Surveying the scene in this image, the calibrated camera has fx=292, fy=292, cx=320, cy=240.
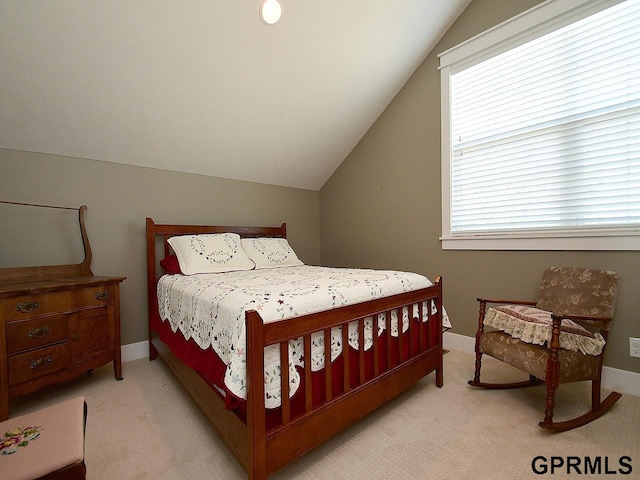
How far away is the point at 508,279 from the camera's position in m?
2.34

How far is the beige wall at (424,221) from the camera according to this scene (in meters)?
1.96

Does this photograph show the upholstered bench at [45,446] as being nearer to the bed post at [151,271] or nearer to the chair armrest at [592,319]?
the bed post at [151,271]

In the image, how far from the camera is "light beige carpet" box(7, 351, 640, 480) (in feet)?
4.17

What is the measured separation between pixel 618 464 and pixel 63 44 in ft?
11.7

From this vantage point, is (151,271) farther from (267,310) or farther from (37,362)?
(267,310)

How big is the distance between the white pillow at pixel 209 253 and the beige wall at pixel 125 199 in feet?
1.26

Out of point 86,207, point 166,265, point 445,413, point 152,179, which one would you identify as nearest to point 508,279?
point 445,413

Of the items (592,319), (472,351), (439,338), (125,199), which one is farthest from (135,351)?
(592,319)

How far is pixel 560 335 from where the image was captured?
154 cm

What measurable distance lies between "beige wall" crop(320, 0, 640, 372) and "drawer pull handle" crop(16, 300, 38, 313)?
279 cm

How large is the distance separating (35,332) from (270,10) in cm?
239

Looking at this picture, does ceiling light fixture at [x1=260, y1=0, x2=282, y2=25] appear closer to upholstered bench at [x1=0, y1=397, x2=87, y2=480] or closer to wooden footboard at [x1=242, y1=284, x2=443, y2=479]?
wooden footboard at [x1=242, y1=284, x2=443, y2=479]

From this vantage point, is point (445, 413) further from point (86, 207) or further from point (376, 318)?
point (86, 207)

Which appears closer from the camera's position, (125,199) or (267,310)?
(267,310)
